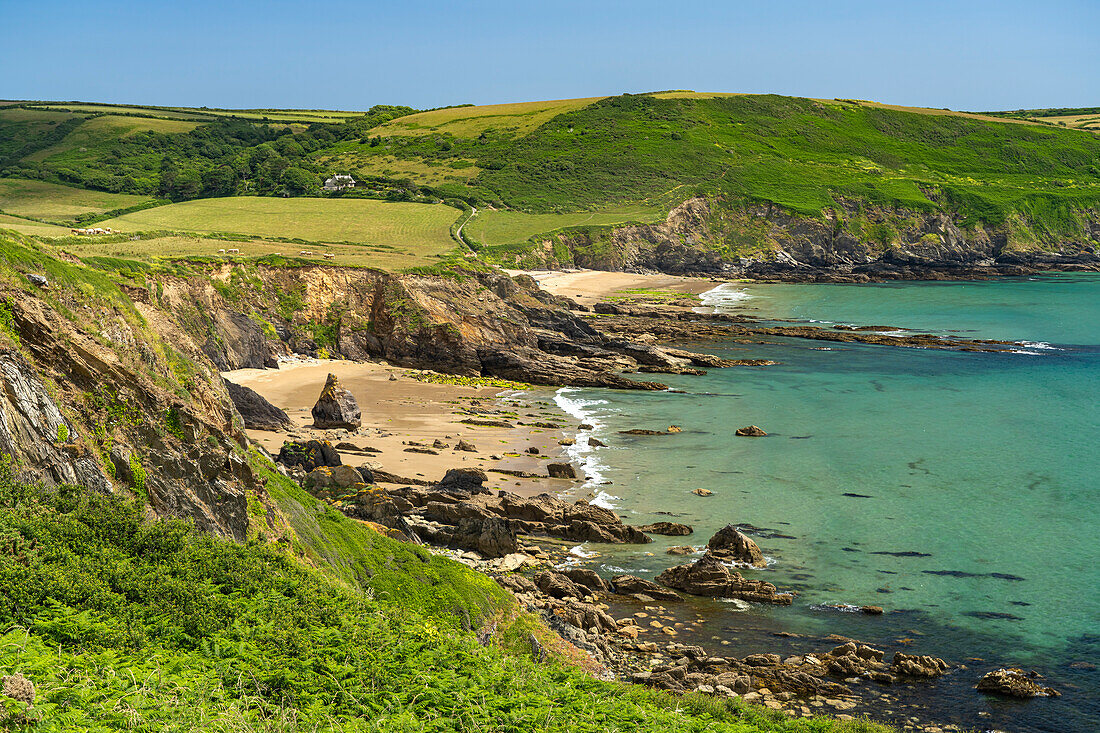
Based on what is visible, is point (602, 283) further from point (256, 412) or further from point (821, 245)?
point (256, 412)

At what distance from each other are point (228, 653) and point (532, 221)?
11419 cm

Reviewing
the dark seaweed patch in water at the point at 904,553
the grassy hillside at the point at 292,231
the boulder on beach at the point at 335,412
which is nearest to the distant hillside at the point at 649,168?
the grassy hillside at the point at 292,231

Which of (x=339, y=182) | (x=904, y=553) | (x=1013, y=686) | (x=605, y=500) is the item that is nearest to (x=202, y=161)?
(x=339, y=182)

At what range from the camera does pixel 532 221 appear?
12300cm

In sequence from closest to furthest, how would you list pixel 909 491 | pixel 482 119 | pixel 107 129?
pixel 909 491, pixel 107 129, pixel 482 119

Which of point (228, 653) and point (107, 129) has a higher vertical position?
point (107, 129)

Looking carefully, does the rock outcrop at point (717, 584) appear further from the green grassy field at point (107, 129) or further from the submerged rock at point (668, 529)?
the green grassy field at point (107, 129)

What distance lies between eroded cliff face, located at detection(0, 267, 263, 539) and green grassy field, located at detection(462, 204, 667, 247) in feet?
278

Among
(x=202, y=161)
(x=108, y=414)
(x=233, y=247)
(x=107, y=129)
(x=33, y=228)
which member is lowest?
(x=108, y=414)

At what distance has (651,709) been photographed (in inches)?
521

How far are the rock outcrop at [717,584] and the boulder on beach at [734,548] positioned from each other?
131cm

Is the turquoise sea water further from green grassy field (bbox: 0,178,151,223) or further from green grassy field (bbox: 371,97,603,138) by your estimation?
green grassy field (bbox: 371,97,603,138)

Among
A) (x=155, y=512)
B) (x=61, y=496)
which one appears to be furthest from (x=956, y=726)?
(x=61, y=496)

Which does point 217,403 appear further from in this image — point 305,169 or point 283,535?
point 305,169
